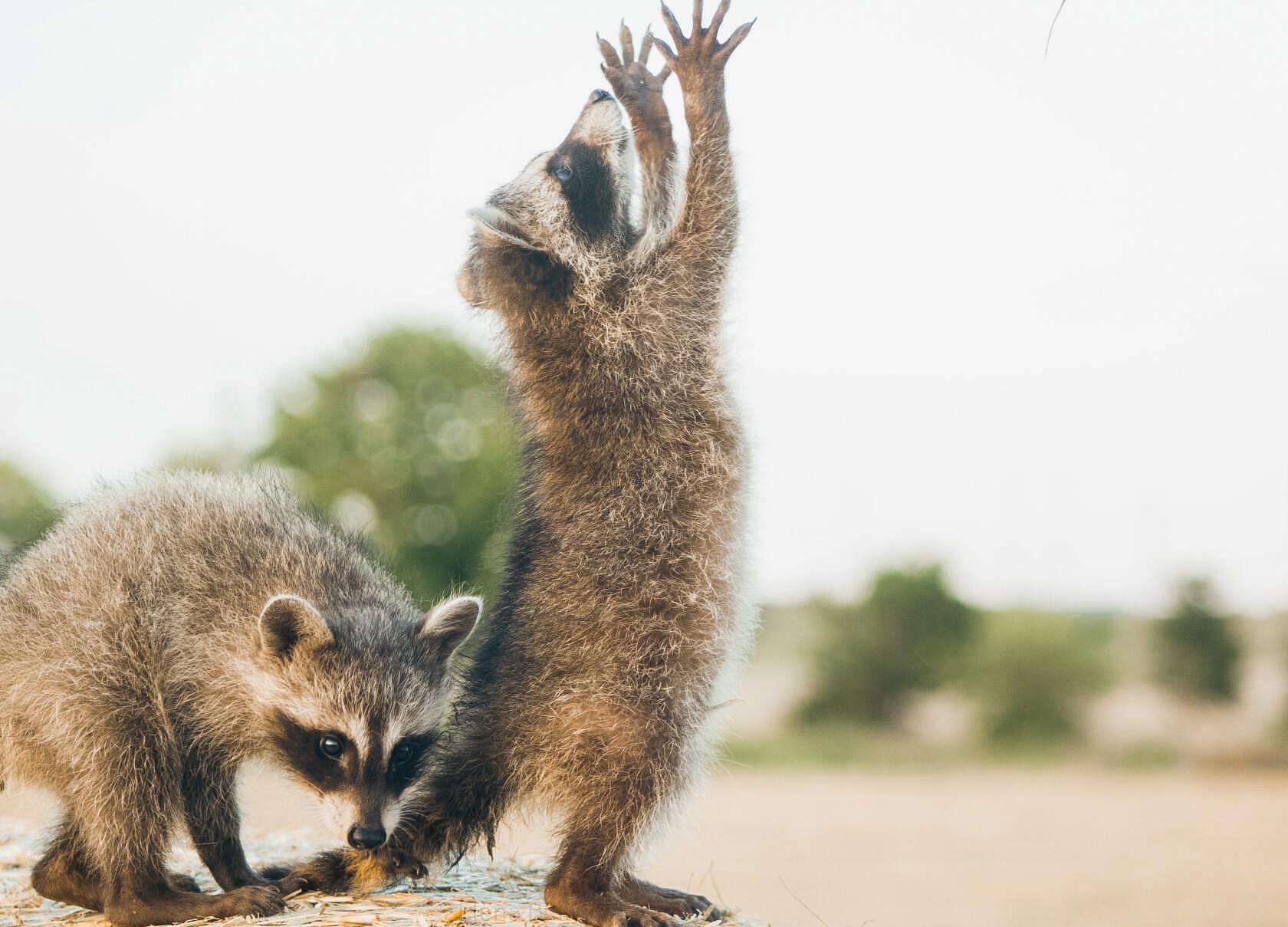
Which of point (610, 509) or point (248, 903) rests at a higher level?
point (610, 509)

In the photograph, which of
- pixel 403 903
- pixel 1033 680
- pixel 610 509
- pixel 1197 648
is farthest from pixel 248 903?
pixel 1197 648

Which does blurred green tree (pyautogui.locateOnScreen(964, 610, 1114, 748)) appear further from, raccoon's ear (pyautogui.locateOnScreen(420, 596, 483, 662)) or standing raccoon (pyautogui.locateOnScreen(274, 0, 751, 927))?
raccoon's ear (pyautogui.locateOnScreen(420, 596, 483, 662))

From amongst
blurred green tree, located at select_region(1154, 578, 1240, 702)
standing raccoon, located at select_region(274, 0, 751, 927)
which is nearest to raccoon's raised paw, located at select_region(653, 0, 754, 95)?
standing raccoon, located at select_region(274, 0, 751, 927)

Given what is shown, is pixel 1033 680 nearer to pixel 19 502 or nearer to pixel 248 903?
pixel 19 502

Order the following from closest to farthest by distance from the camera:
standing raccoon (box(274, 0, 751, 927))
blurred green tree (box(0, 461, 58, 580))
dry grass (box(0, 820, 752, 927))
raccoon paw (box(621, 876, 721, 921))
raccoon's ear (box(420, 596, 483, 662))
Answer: dry grass (box(0, 820, 752, 927)) < standing raccoon (box(274, 0, 751, 927)) < raccoon's ear (box(420, 596, 483, 662)) < raccoon paw (box(621, 876, 721, 921)) < blurred green tree (box(0, 461, 58, 580))

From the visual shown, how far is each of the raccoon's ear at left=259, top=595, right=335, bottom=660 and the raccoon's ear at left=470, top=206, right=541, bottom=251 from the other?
169 centimetres

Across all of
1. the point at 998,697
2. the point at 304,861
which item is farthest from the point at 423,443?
the point at 998,697

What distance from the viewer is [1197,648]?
1137 inches

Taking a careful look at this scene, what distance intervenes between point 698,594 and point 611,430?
29.5 inches

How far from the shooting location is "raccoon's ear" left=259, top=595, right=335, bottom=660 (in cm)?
464

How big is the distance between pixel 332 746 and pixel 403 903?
2.37 feet

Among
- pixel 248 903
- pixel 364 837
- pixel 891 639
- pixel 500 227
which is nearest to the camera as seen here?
pixel 364 837

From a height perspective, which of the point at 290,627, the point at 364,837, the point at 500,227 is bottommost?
the point at 364,837

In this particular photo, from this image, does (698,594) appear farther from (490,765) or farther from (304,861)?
(304,861)
